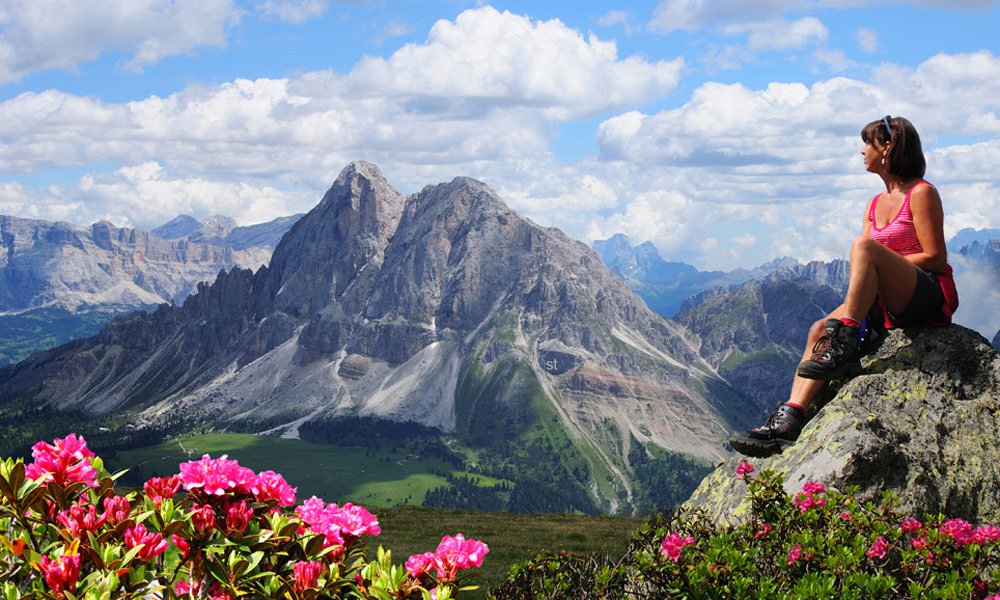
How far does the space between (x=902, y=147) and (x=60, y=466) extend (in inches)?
599

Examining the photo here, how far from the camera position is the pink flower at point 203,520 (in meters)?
7.00

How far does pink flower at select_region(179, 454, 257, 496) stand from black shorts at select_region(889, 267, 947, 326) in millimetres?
13196

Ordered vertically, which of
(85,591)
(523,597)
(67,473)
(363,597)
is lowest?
(523,597)

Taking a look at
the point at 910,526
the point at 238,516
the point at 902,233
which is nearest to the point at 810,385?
the point at 902,233

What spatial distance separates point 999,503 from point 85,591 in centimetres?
1397

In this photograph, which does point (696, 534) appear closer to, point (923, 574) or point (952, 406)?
point (923, 574)

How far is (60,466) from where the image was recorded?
708cm

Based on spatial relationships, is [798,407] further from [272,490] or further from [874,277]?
[272,490]

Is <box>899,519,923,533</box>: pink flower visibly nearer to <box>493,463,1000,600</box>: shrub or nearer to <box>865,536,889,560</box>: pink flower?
<box>493,463,1000,600</box>: shrub

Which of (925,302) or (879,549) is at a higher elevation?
(925,302)

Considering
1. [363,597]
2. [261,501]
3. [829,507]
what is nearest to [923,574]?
[829,507]

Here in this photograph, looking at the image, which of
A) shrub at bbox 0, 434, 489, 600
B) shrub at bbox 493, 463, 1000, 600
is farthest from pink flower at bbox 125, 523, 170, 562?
shrub at bbox 493, 463, 1000, 600

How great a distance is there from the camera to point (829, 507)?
1059 cm

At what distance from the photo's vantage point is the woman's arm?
50.4 ft
